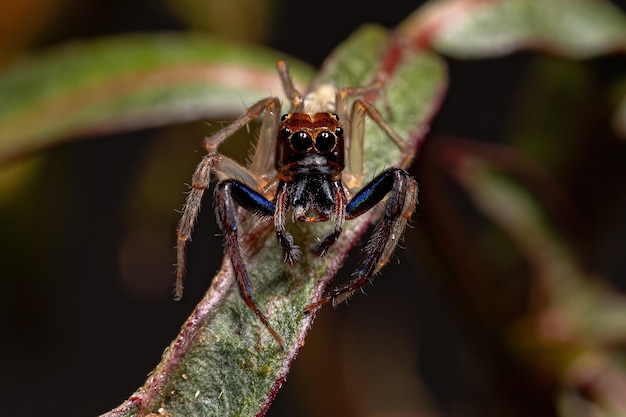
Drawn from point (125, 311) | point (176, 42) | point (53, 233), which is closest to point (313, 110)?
point (176, 42)

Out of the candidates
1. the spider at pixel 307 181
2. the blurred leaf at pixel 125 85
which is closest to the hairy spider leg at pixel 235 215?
the spider at pixel 307 181

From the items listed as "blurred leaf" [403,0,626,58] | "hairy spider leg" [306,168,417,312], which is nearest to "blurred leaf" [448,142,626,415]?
"blurred leaf" [403,0,626,58]

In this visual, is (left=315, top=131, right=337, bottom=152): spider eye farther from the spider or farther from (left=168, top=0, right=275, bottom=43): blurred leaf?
(left=168, top=0, right=275, bottom=43): blurred leaf

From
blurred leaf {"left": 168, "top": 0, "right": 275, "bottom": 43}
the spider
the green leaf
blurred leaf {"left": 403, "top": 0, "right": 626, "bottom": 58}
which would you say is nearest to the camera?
the green leaf

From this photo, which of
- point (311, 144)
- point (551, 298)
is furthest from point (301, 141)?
point (551, 298)

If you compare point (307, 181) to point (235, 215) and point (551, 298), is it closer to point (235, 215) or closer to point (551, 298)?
point (235, 215)

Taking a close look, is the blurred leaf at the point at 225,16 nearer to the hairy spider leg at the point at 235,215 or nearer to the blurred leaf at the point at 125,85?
the blurred leaf at the point at 125,85

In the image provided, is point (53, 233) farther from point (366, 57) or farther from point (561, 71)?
point (561, 71)
